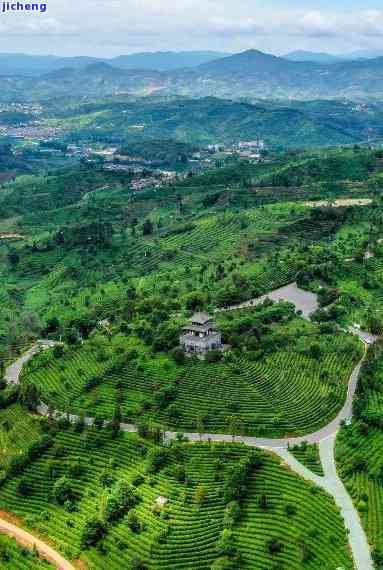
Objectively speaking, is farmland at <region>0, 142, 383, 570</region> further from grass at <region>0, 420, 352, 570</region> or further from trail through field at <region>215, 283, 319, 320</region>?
trail through field at <region>215, 283, 319, 320</region>

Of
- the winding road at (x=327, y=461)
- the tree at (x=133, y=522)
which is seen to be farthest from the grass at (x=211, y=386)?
the tree at (x=133, y=522)

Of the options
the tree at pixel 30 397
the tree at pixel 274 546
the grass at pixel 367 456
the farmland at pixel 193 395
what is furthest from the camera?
the tree at pixel 30 397

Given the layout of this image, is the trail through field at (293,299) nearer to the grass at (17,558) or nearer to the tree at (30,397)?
the tree at (30,397)

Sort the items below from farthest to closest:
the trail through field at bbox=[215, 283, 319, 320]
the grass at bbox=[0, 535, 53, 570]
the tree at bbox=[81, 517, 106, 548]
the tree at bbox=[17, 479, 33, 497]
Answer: the trail through field at bbox=[215, 283, 319, 320] < the tree at bbox=[17, 479, 33, 497] < the tree at bbox=[81, 517, 106, 548] < the grass at bbox=[0, 535, 53, 570]

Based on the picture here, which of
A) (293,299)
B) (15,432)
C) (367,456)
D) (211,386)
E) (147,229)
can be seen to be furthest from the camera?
(147,229)

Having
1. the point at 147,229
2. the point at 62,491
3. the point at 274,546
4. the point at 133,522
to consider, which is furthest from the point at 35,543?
the point at 147,229

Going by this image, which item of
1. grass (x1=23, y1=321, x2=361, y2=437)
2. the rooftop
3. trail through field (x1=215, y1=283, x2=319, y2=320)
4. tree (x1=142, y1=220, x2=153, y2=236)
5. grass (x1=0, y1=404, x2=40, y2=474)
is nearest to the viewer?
grass (x1=23, y1=321, x2=361, y2=437)

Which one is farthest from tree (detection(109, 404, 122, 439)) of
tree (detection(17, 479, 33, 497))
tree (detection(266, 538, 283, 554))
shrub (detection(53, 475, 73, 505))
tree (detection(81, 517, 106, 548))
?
tree (detection(266, 538, 283, 554))

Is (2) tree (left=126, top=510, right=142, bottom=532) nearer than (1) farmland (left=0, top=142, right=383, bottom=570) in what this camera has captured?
No

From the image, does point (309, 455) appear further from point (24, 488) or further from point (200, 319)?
point (24, 488)
